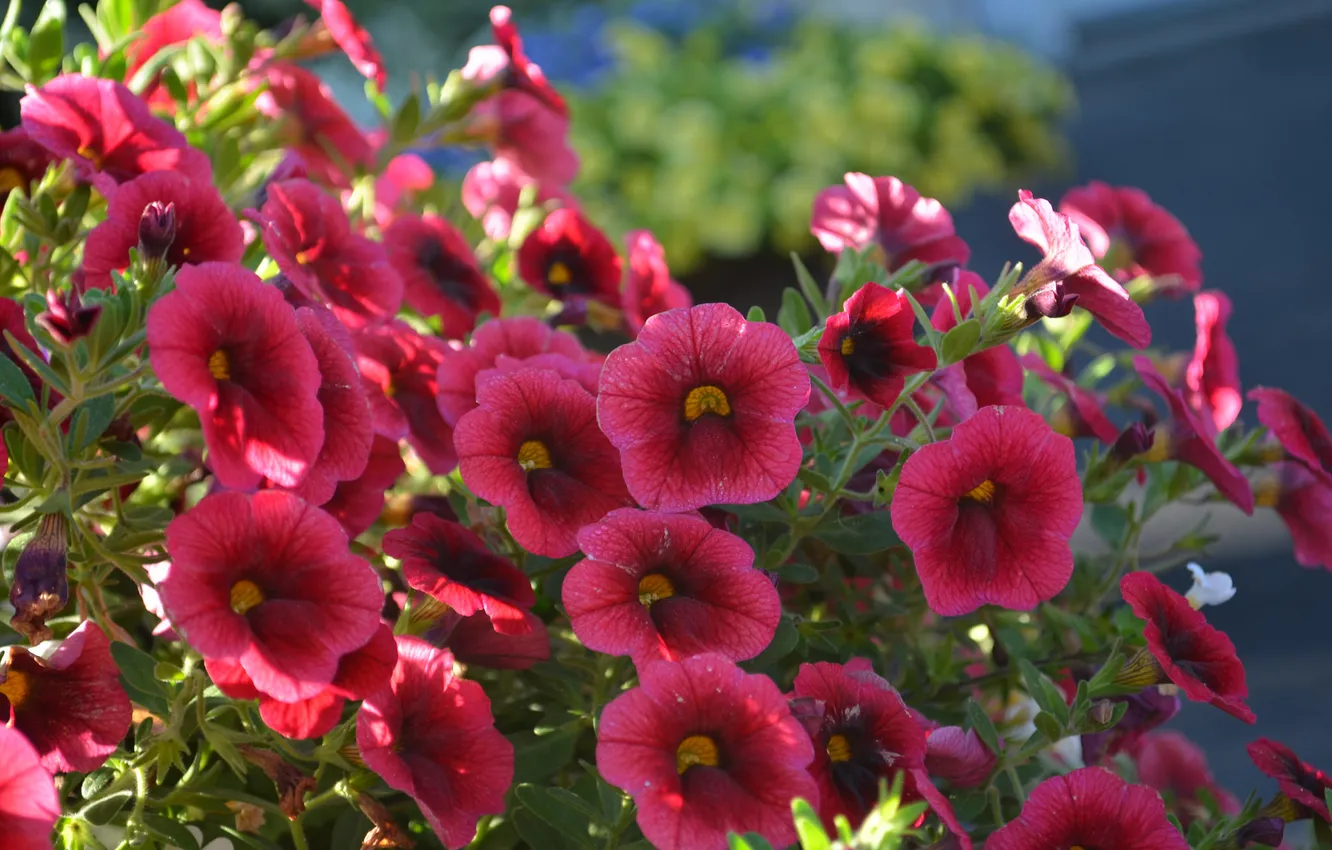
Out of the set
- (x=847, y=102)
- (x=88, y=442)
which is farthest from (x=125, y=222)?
(x=847, y=102)

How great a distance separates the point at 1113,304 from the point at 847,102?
9.33 ft

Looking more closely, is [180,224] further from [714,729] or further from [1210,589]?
[1210,589]

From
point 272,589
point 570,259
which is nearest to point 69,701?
point 272,589

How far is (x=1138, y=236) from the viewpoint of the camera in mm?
1019

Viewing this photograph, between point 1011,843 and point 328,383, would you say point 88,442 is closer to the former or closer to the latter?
point 328,383

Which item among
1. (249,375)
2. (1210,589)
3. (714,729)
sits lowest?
(1210,589)

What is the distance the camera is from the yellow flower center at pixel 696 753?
55 centimetres

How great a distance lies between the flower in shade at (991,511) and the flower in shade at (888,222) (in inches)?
9.2

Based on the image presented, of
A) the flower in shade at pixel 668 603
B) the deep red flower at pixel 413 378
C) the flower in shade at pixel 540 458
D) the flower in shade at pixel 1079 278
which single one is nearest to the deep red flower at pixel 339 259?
the deep red flower at pixel 413 378

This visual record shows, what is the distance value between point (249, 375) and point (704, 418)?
205mm

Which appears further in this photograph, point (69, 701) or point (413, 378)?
point (413, 378)

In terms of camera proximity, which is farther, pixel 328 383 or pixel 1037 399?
pixel 1037 399

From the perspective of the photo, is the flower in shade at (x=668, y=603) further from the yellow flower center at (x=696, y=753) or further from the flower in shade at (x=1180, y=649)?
the flower in shade at (x=1180, y=649)

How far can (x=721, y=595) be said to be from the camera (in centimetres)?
58
